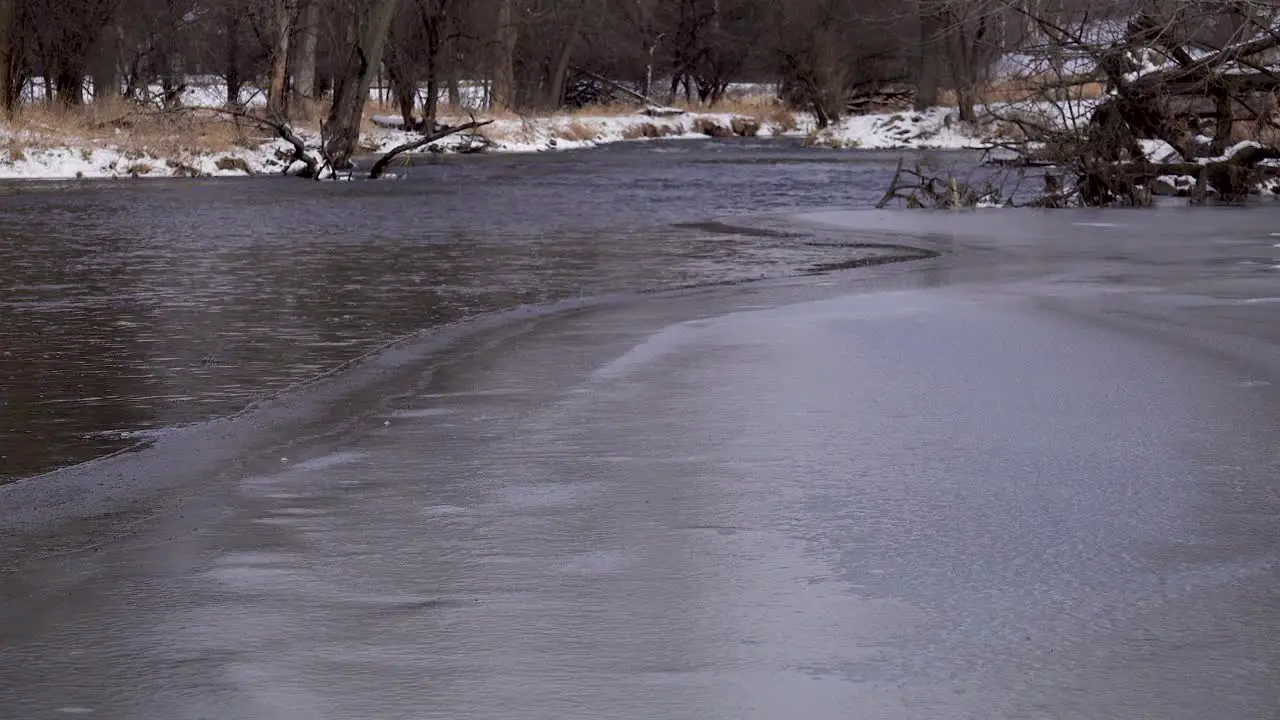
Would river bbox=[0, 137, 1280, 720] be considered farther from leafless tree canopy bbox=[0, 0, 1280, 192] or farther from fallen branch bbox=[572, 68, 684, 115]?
fallen branch bbox=[572, 68, 684, 115]

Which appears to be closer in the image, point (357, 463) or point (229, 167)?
point (357, 463)

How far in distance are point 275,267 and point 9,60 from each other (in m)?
26.0

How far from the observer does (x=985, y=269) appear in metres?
15.2

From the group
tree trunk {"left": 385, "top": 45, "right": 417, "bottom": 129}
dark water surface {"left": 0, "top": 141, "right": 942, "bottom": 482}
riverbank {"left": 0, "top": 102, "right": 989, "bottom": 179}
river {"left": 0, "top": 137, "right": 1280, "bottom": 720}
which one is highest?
tree trunk {"left": 385, "top": 45, "right": 417, "bottom": 129}

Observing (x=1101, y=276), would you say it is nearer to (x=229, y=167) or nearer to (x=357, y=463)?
(x=357, y=463)

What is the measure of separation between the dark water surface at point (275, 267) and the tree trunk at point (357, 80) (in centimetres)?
382

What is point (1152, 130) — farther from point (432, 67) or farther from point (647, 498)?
point (432, 67)

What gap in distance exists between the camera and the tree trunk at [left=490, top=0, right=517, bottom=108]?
57.6 metres

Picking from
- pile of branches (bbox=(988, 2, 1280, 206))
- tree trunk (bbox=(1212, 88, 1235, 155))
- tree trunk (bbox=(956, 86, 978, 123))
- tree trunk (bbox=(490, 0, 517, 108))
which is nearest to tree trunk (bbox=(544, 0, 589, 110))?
tree trunk (bbox=(490, 0, 517, 108))

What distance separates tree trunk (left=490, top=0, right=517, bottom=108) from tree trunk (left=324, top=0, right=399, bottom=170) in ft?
62.4

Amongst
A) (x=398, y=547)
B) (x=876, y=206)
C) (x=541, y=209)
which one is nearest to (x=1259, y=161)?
(x=876, y=206)

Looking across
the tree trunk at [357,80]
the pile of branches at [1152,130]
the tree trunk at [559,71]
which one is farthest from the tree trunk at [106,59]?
the pile of branches at [1152,130]

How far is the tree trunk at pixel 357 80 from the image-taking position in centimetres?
3653

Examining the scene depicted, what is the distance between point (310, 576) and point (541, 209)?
19.1 meters
